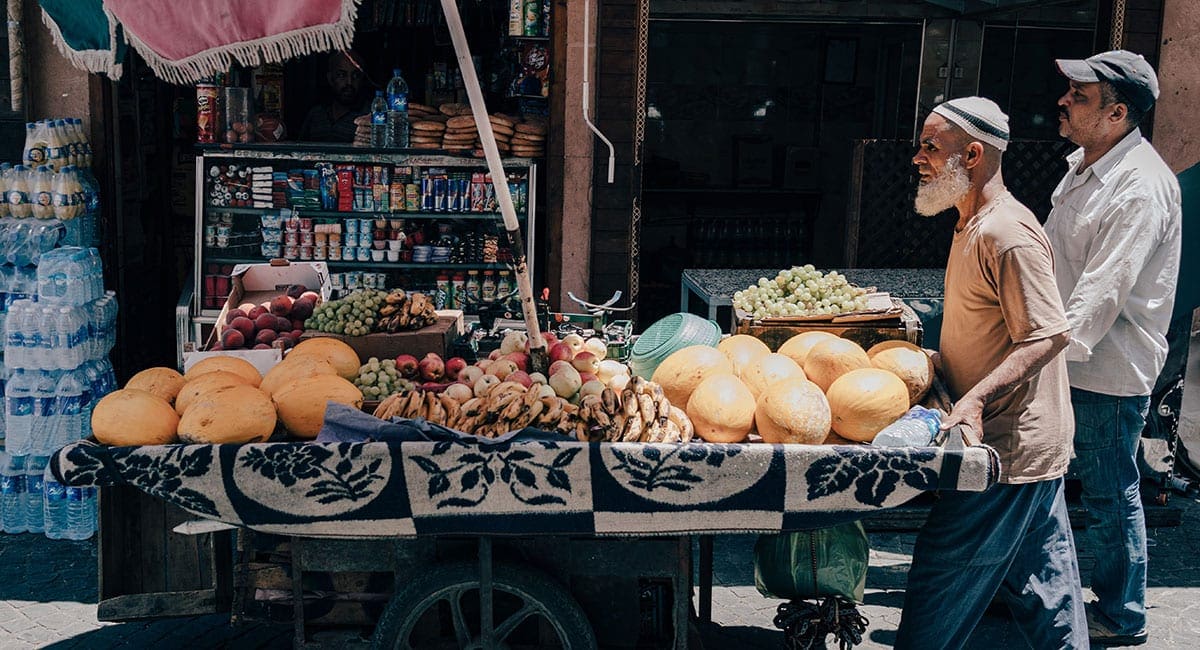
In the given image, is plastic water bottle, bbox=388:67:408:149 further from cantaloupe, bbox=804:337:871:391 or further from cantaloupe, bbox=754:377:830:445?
cantaloupe, bbox=754:377:830:445

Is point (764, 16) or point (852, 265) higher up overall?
point (764, 16)

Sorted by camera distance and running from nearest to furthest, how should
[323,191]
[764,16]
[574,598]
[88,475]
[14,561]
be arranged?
[88,475]
[574,598]
[14,561]
[323,191]
[764,16]

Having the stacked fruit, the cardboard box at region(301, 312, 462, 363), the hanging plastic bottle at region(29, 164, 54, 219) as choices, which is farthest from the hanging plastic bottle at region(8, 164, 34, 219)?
the cardboard box at region(301, 312, 462, 363)

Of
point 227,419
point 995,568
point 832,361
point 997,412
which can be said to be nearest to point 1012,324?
point 997,412

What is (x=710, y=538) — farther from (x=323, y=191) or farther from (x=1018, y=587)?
(x=323, y=191)

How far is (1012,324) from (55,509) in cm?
465

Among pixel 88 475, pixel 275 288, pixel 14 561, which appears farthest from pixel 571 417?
pixel 14 561

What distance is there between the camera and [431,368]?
4.13m

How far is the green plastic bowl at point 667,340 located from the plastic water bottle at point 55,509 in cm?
314

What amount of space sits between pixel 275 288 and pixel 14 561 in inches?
70.7

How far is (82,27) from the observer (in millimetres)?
4020

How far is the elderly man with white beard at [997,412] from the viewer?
3393 millimetres

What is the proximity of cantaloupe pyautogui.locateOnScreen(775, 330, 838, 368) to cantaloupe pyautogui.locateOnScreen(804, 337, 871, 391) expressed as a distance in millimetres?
106

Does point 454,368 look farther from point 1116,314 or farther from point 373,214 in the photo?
point 373,214
